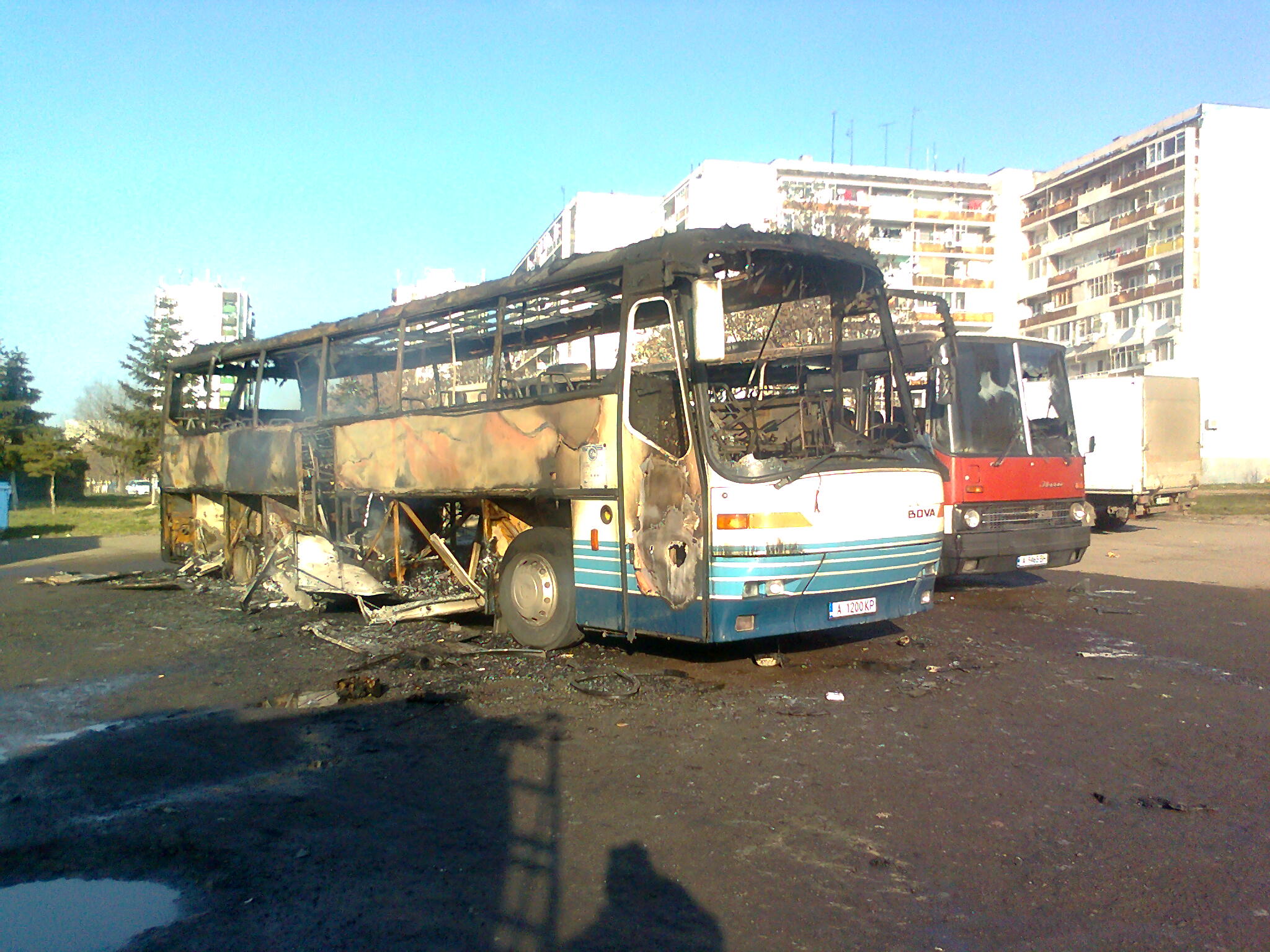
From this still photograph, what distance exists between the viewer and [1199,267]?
5509 centimetres

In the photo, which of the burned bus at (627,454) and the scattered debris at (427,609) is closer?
the burned bus at (627,454)

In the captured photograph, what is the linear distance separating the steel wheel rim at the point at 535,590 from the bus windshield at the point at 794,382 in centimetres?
210

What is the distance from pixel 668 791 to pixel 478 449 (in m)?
4.53

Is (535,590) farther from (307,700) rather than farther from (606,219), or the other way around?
(606,219)

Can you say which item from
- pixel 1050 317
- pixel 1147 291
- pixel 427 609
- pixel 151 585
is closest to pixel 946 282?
pixel 1050 317

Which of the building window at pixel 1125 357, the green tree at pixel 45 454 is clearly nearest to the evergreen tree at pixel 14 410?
the green tree at pixel 45 454

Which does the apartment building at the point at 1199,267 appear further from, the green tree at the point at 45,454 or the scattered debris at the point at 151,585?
the green tree at the point at 45,454

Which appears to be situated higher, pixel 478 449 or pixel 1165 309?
pixel 1165 309

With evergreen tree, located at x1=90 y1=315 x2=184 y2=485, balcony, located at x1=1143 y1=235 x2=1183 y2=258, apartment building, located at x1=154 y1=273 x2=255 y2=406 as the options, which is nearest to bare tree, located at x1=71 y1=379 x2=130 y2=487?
evergreen tree, located at x1=90 y1=315 x2=184 y2=485

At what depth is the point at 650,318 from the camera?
285 inches

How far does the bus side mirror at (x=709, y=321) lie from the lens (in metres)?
6.11

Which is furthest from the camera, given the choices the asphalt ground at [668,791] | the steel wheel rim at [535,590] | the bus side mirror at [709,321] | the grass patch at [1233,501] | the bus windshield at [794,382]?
the grass patch at [1233,501]

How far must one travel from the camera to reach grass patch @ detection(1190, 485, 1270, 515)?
26359mm

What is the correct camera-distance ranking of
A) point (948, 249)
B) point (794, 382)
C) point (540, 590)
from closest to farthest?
point (540, 590)
point (794, 382)
point (948, 249)
